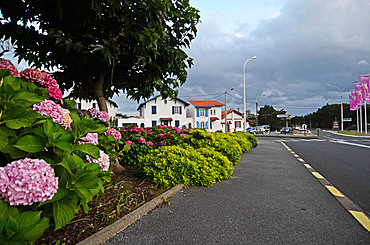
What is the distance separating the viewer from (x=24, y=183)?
1.46 metres

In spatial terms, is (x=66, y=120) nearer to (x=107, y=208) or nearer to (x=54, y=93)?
(x=54, y=93)

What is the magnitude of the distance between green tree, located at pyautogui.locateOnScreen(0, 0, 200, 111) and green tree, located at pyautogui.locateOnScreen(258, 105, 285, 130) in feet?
296

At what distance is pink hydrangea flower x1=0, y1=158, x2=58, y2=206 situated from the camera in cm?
144

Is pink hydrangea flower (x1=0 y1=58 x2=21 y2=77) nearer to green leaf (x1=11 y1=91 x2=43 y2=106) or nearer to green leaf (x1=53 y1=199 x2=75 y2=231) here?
green leaf (x1=11 y1=91 x2=43 y2=106)

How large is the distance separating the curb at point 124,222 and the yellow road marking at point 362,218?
2.71m

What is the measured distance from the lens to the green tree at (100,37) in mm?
3660

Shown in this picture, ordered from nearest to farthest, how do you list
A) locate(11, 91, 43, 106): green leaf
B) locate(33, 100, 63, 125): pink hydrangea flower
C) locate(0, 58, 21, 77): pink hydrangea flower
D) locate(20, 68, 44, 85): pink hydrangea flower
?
locate(11, 91, 43, 106): green leaf < locate(33, 100, 63, 125): pink hydrangea flower < locate(0, 58, 21, 77): pink hydrangea flower < locate(20, 68, 44, 85): pink hydrangea flower

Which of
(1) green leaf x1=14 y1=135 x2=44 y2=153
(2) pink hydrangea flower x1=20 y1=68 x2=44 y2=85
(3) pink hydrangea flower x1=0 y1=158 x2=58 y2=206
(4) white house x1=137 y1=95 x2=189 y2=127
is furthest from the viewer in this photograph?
(4) white house x1=137 y1=95 x2=189 y2=127

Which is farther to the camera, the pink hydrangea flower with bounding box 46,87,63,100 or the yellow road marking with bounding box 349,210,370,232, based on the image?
the yellow road marking with bounding box 349,210,370,232

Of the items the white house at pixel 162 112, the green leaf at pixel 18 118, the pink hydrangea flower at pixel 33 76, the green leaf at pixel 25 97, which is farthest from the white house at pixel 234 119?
the green leaf at pixel 18 118

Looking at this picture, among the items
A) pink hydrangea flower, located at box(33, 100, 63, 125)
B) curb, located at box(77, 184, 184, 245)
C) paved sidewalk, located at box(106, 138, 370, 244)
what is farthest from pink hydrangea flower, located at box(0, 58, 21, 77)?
paved sidewalk, located at box(106, 138, 370, 244)

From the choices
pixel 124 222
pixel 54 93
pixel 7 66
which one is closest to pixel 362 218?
pixel 124 222

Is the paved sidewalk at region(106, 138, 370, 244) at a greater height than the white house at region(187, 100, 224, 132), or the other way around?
the white house at region(187, 100, 224, 132)

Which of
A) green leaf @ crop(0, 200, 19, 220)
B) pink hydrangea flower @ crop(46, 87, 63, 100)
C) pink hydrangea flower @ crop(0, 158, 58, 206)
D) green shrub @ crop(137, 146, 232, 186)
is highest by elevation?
pink hydrangea flower @ crop(46, 87, 63, 100)
